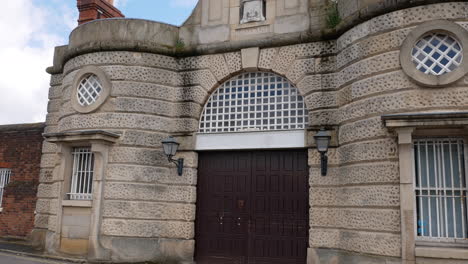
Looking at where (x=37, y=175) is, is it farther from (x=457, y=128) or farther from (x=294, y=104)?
(x=457, y=128)

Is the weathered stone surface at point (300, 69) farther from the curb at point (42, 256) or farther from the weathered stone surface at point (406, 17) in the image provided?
the curb at point (42, 256)

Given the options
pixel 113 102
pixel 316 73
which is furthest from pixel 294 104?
pixel 113 102

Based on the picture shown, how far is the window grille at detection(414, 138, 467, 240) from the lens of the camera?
26.0ft

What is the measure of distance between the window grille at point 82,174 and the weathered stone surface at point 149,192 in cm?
88

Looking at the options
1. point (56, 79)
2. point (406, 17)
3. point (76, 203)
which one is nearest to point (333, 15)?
point (406, 17)

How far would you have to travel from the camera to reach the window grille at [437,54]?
809 cm

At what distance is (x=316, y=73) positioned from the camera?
10133mm

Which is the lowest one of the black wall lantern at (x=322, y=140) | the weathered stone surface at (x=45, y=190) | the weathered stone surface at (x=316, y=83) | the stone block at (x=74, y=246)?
the stone block at (x=74, y=246)

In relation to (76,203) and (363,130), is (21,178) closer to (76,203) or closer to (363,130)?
(76,203)

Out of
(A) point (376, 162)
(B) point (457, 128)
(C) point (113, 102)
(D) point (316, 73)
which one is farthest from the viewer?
(C) point (113, 102)

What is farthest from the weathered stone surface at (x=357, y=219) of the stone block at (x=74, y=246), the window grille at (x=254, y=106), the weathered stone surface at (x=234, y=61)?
the stone block at (x=74, y=246)

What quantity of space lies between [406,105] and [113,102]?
23.5 feet

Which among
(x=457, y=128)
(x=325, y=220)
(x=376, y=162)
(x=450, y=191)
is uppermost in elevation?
(x=457, y=128)

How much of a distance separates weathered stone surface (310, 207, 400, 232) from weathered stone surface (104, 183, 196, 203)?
130 inches
